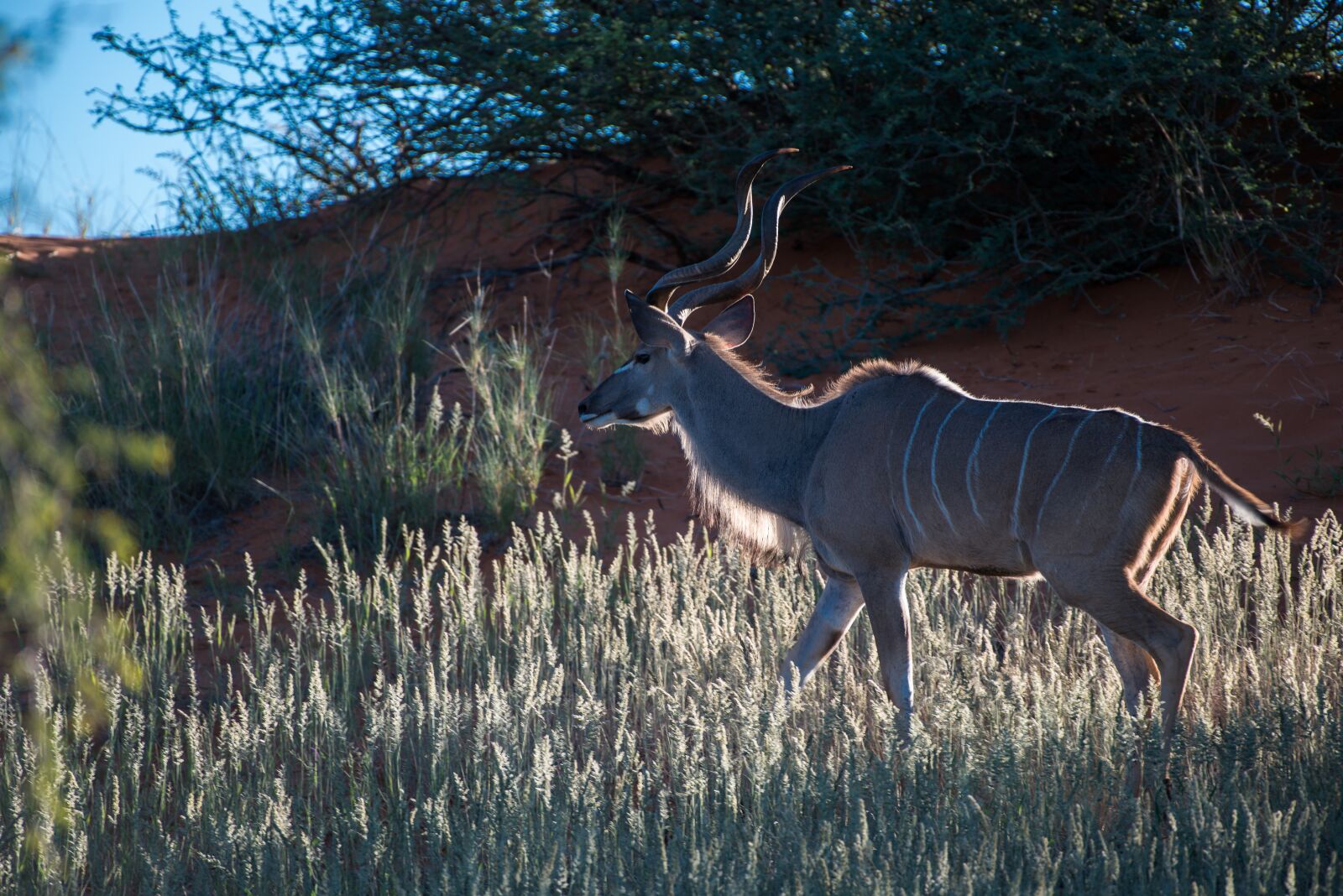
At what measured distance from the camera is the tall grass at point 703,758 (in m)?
3.32

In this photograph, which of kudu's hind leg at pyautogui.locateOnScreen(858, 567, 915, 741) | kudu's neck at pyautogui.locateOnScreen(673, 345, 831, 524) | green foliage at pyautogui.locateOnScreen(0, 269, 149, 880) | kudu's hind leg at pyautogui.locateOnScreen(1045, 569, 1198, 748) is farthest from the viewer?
kudu's neck at pyautogui.locateOnScreen(673, 345, 831, 524)

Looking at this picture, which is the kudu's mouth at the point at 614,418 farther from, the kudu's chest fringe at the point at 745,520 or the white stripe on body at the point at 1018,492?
the white stripe on body at the point at 1018,492

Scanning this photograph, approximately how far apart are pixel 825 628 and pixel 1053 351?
498 centimetres

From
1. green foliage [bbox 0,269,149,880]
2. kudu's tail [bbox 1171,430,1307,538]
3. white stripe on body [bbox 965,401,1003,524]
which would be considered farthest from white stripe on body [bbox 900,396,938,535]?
green foliage [bbox 0,269,149,880]

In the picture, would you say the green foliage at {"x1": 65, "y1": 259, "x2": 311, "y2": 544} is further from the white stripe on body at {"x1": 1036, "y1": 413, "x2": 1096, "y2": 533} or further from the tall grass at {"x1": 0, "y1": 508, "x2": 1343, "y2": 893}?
the white stripe on body at {"x1": 1036, "y1": 413, "x2": 1096, "y2": 533}

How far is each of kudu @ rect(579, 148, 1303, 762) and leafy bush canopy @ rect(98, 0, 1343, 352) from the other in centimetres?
377

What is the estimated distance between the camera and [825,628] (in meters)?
5.09

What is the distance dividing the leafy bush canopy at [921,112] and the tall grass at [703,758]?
3760 millimetres

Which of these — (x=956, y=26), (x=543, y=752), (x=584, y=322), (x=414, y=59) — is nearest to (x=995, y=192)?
(x=956, y=26)

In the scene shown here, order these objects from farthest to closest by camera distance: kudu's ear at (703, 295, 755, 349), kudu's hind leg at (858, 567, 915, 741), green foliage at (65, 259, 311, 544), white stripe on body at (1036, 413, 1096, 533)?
green foliage at (65, 259, 311, 544), kudu's ear at (703, 295, 755, 349), kudu's hind leg at (858, 567, 915, 741), white stripe on body at (1036, 413, 1096, 533)

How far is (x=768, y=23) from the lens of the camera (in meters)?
9.94

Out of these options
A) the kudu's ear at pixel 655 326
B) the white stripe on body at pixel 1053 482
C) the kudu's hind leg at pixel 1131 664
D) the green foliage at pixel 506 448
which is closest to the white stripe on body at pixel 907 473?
the white stripe on body at pixel 1053 482

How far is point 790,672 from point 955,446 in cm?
109

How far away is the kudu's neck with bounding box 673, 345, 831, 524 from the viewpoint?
5.36 metres
